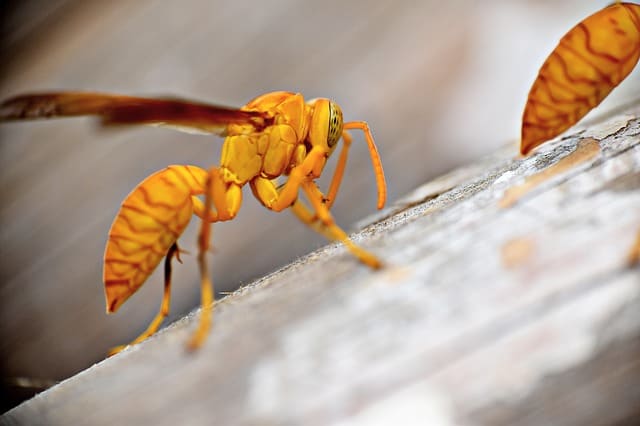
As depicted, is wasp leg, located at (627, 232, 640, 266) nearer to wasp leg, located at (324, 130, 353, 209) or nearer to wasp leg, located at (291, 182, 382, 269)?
wasp leg, located at (291, 182, 382, 269)

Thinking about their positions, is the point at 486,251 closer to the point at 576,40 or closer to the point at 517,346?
the point at 517,346

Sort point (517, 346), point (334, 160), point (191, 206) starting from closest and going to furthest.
Result: point (517, 346), point (191, 206), point (334, 160)

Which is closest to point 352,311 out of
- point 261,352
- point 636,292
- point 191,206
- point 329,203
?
point 261,352

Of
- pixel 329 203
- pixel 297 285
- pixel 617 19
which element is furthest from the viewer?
pixel 329 203

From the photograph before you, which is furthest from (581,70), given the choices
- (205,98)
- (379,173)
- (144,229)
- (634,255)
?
(205,98)

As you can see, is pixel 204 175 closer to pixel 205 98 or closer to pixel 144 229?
pixel 144 229

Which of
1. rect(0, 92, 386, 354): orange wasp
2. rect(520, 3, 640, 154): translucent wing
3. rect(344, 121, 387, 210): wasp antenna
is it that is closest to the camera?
rect(0, 92, 386, 354): orange wasp

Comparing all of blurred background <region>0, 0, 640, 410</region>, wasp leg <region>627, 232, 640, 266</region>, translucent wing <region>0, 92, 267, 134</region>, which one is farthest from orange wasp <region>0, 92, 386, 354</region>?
blurred background <region>0, 0, 640, 410</region>

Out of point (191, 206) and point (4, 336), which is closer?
point (191, 206)
